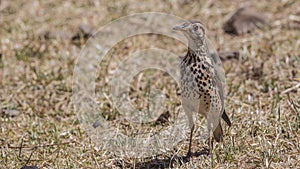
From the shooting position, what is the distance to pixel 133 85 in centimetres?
671

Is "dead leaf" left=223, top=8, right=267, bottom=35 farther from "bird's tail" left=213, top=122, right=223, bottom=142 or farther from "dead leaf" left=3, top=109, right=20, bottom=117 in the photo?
"dead leaf" left=3, top=109, right=20, bottom=117

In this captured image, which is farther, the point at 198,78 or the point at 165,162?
the point at 165,162

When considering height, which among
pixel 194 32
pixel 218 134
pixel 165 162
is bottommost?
pixel 165 162

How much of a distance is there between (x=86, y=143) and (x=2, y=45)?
261cm

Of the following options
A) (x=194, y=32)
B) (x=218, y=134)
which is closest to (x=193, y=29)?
(x=194, y=32)

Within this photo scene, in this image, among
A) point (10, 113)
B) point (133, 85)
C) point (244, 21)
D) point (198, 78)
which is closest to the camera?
point (198, 78)

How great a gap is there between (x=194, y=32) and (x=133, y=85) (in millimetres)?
1984

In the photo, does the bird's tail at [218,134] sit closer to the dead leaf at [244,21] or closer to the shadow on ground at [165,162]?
the shadow on ground at [165,162]

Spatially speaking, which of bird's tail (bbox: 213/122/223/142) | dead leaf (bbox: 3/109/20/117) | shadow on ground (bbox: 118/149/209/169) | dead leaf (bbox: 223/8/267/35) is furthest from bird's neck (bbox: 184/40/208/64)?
dead leaf (bbox: 223/8/267/35)

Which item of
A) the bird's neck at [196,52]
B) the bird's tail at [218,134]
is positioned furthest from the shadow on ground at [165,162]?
the bird's neck at [196,52]

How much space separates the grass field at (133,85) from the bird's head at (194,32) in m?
0.86

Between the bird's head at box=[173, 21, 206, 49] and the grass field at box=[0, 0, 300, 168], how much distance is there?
0.86 meters

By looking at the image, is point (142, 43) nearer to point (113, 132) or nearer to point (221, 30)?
point (221, 30)

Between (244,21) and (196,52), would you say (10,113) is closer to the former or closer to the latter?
(196,52)
